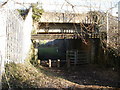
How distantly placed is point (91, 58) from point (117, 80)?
15.0 ft

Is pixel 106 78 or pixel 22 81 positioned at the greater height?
pixel 22 81

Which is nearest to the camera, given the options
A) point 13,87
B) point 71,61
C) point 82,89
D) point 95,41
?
point 13,87

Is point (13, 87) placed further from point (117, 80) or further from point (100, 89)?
point (117, 80)

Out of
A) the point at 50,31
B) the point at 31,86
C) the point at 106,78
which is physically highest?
the point at 50,31

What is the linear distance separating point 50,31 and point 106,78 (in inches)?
256

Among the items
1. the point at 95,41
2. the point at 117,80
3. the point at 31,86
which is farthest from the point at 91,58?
the point at 31,86

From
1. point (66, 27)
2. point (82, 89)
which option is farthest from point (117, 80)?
point (66, 27)

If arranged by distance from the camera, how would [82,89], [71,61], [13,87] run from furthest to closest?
1. [71,61]
2. [82,89]
3. [13,87]

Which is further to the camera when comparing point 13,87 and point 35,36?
point 35,36

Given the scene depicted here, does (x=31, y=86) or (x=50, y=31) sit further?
(x=50, y=31)

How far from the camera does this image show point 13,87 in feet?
14.7

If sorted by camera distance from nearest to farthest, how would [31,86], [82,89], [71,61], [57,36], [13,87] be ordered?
[13,87] < [31,86] < [82,89] < [57,36] < [71,61]

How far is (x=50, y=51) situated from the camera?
72.6ft

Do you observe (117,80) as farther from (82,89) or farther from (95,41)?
(95,41)
